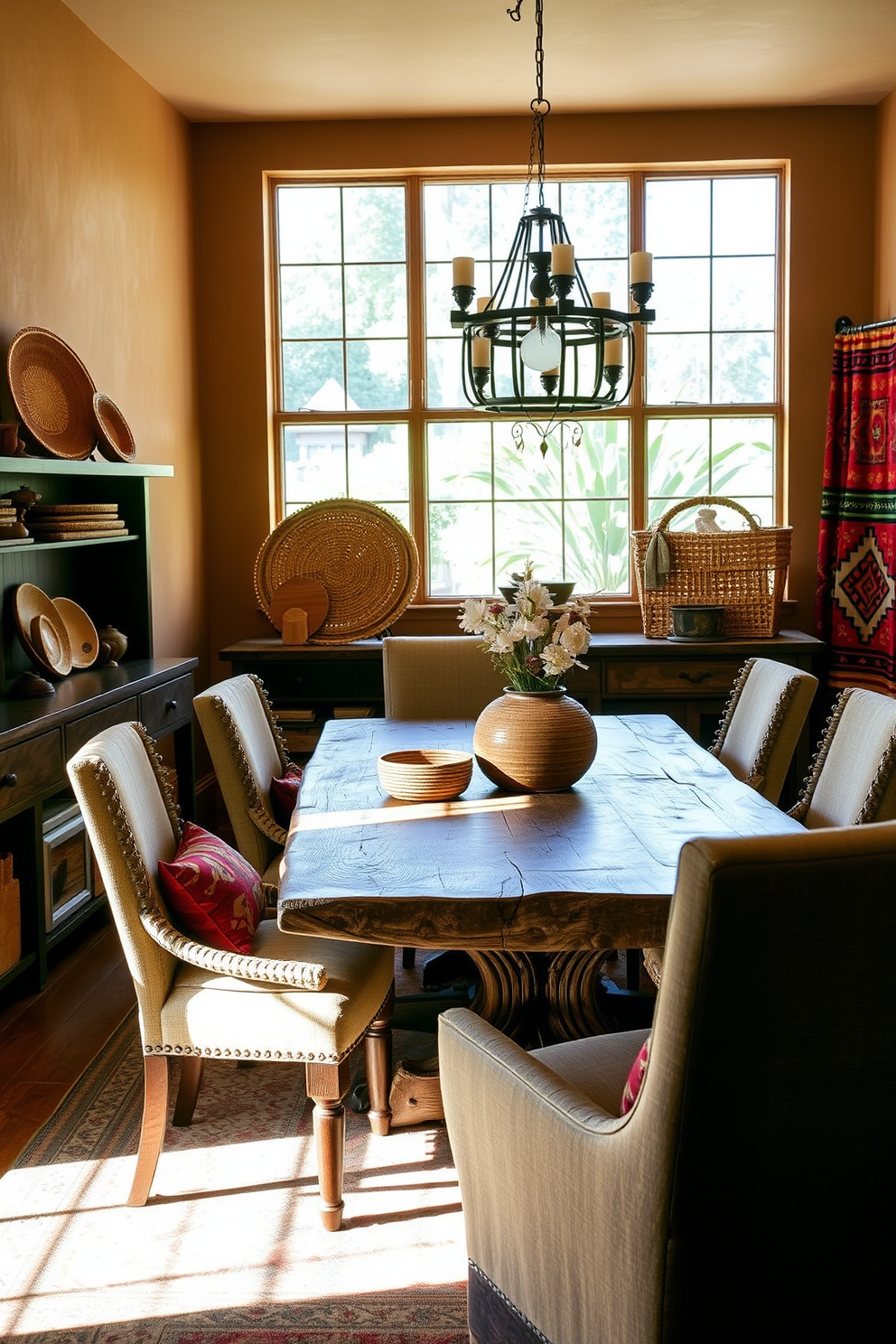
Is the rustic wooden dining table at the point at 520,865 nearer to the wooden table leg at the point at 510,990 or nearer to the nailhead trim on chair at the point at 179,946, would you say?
the wooden table leg at the point at 510,990

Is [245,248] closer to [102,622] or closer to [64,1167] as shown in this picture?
[102,622]

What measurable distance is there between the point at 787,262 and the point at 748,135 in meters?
0.55

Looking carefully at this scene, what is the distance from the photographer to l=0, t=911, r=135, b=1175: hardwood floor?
2760 mm

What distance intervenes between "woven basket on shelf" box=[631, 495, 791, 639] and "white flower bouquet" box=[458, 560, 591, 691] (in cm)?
239

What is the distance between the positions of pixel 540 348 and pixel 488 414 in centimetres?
275

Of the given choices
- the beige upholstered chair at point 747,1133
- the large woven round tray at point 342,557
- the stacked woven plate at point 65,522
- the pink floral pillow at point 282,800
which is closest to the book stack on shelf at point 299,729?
the large woven round tray at point 342,557

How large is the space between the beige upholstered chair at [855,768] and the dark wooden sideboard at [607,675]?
6.25 feet

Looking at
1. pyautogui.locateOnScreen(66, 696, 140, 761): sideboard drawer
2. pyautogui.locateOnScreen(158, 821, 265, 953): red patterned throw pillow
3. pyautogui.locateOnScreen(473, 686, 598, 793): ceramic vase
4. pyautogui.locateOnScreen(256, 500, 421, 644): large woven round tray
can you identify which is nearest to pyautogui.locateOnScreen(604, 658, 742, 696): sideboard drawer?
pyautogui.locateOnScreen(256, 500, 421, 644): large woven round tray

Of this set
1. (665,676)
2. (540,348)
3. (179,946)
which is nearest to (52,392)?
(540,348)

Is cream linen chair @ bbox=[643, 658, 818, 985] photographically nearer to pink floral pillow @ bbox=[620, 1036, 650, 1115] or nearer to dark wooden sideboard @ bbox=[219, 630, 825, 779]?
dark wooden sideboard @ bbox=[219, 630, 825, 779]

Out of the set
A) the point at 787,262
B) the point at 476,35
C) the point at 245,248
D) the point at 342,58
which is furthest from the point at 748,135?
the point at 245,248

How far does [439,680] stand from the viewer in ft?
12.9

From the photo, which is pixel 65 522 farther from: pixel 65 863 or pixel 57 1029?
pixel 57 1029

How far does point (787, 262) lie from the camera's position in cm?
544
